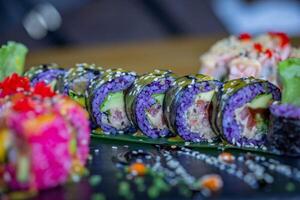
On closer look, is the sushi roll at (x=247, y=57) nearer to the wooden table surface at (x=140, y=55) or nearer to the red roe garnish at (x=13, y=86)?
the red roe garnish at (x=13, y=86)

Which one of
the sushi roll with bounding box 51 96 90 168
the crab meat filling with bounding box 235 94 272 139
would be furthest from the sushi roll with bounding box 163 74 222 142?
the sushi roll with bounding box 51 96 90 168

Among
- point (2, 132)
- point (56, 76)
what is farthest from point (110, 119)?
point (2, 132)

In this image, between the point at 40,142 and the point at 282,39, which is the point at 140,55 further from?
the point at 40,142

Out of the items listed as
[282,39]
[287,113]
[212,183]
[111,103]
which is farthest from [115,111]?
[282,39]

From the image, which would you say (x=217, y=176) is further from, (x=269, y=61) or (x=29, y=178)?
(x=269, y=61)

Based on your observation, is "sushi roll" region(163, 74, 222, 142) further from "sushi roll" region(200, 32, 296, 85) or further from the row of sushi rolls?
"sushi roll" region(200, 32, 296, 85)

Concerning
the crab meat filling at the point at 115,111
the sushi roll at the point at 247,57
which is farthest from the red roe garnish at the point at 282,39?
the crab meat filling at the point at 115,111
